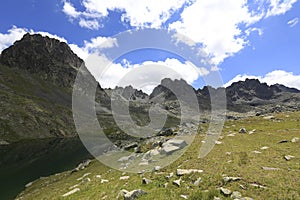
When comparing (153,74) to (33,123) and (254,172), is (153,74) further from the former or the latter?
(33,123)

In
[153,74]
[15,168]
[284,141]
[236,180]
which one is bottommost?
[15,168]

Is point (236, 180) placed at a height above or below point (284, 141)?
below

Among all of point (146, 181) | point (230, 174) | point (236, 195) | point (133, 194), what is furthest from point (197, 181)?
point (133, 194)

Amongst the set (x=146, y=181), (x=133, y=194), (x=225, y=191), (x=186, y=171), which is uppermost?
(x=186, y=171)

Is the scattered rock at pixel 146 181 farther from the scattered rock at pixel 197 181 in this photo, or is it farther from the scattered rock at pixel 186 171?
the scattered rock at pixel 197 181

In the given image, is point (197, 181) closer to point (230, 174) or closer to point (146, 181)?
point (230, 174)

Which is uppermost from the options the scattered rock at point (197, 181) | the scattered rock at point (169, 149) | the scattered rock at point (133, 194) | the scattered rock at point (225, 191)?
the scattered rock at point (169, 149)

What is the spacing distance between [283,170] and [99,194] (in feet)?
53.3

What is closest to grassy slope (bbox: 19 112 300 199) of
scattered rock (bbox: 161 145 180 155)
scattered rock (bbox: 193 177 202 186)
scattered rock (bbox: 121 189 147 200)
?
scattered rock (bbox: 193 177 202 186)

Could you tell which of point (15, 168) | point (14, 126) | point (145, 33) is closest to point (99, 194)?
point (145, 33)

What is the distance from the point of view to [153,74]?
124 ft

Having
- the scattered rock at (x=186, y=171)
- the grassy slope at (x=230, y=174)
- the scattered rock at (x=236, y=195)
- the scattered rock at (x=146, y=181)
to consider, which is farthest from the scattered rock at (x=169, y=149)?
the scattered rock at (x=236, y=195)

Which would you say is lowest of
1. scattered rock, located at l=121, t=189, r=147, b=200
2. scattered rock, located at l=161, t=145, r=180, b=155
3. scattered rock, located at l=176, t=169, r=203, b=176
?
scattered rock, located at l=121, t=189, r=147, b=200

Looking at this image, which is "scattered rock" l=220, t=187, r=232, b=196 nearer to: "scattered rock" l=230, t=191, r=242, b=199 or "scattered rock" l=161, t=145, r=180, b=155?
"scattered rock" l=230, t=191, r=242, b=199
